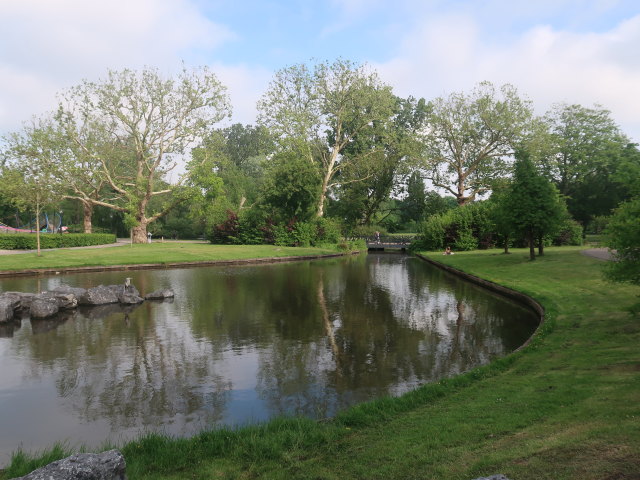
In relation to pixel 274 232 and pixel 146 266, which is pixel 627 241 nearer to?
pixel 146 266

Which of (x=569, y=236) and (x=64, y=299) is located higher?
(x=569, y=236)

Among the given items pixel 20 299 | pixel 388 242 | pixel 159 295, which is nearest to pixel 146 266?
pixel 159 295

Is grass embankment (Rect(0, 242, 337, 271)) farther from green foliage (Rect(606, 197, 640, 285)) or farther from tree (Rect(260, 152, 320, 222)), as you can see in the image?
green foliage (Rect(606, 197, 640, 285))

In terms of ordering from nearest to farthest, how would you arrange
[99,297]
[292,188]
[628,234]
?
[628,234] < [99,297] < [292,188]

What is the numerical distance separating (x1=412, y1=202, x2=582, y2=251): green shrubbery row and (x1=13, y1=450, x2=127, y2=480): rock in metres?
42.3

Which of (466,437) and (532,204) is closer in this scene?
(466,437)

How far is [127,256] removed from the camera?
1252 inches

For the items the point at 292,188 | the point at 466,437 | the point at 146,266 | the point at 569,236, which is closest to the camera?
the point at 466,437

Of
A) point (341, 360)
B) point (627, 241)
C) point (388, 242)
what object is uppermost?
point (627, 241)

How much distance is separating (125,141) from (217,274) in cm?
2989

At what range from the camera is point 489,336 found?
12.2 metres

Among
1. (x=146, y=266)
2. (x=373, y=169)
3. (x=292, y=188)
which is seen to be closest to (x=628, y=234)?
(x=146, y=266)

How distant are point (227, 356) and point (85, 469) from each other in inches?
268

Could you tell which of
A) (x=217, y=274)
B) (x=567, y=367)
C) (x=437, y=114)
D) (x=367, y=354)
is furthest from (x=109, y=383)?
(x=437, y=114)
